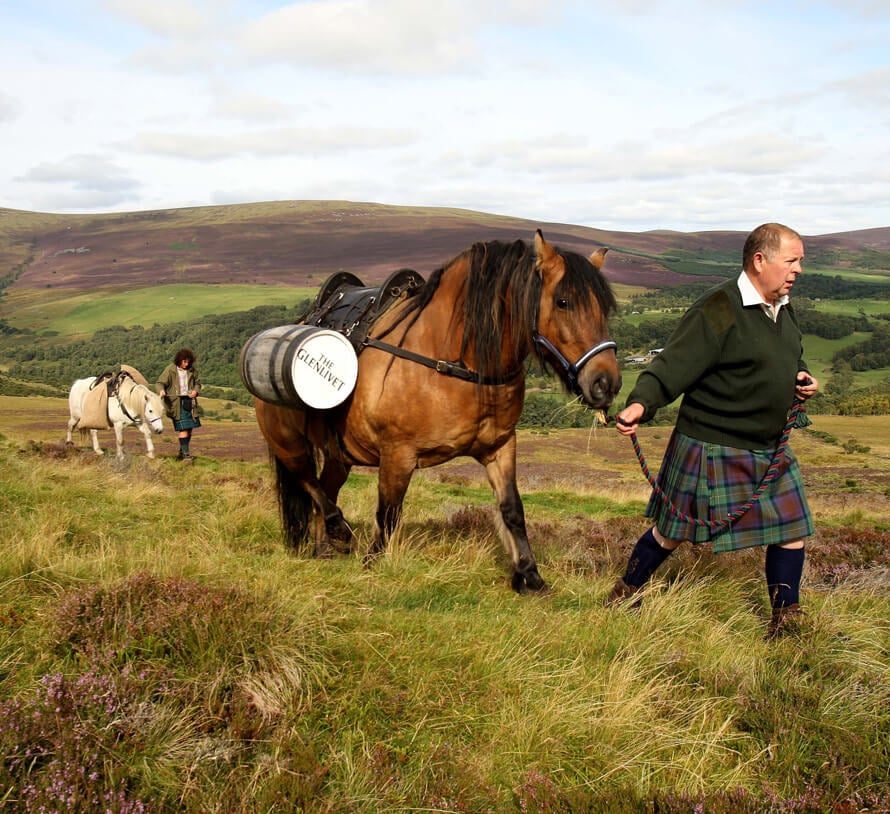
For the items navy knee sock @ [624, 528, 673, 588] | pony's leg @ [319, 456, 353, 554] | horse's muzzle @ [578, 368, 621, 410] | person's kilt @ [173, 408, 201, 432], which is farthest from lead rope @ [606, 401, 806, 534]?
person's kilt @ [173, 408, 201, 432]

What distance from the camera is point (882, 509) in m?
15.1

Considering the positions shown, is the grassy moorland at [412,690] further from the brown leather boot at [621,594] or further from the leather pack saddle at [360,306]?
the leather pack saddle at [360,306]

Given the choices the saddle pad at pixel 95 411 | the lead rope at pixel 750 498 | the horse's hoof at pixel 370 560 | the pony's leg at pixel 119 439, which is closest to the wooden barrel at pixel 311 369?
the horse's hoof at pixel 370 560

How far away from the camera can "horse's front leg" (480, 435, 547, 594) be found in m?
5.17

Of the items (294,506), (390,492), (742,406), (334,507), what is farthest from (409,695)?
(294,506)

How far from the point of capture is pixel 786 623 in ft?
13.4

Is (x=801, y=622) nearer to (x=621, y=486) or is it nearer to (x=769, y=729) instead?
(x=769, y=729)

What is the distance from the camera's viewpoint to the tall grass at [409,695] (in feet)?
8.36

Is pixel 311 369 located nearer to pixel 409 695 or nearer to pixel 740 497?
pixel 409 695

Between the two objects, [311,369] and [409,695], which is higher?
[311,369]

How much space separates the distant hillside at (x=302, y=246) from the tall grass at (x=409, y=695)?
62583 millimetres

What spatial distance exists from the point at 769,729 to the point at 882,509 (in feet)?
47.2

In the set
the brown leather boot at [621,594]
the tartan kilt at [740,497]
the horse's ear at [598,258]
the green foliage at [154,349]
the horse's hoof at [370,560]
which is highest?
the horse's ear at [598,258]

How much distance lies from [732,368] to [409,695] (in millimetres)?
2515
